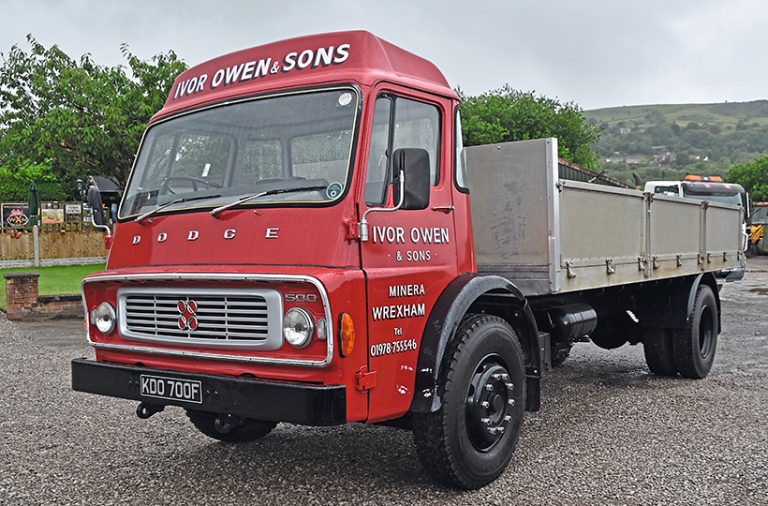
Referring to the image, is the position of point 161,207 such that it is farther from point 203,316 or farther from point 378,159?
point 378,159

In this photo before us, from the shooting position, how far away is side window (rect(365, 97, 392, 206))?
13.0ft

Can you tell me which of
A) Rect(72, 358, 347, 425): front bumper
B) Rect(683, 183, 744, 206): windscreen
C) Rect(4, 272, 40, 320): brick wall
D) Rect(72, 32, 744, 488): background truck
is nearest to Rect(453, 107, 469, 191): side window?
Rect(72, 32, 744, 488): background truck

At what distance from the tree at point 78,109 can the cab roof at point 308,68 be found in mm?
11609

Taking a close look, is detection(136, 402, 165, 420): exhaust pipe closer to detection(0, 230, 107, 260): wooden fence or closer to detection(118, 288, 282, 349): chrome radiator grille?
detection(118, 288, 282, 349): chrome radiator grille

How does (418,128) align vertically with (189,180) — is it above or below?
above

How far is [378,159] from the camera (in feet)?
13.2

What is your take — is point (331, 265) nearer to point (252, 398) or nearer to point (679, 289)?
point (252, 398)

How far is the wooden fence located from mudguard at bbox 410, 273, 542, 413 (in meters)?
21.3

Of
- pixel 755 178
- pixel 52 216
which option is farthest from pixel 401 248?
pixel 755 178

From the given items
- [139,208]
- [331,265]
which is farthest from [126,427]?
[331,265]

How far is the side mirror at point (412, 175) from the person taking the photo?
3.81 m

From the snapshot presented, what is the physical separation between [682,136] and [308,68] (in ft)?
458

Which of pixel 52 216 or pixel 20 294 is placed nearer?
pixel 20 294

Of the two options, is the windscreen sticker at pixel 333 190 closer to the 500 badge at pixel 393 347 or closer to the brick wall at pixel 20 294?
the 500 badge at pixel 393 347
